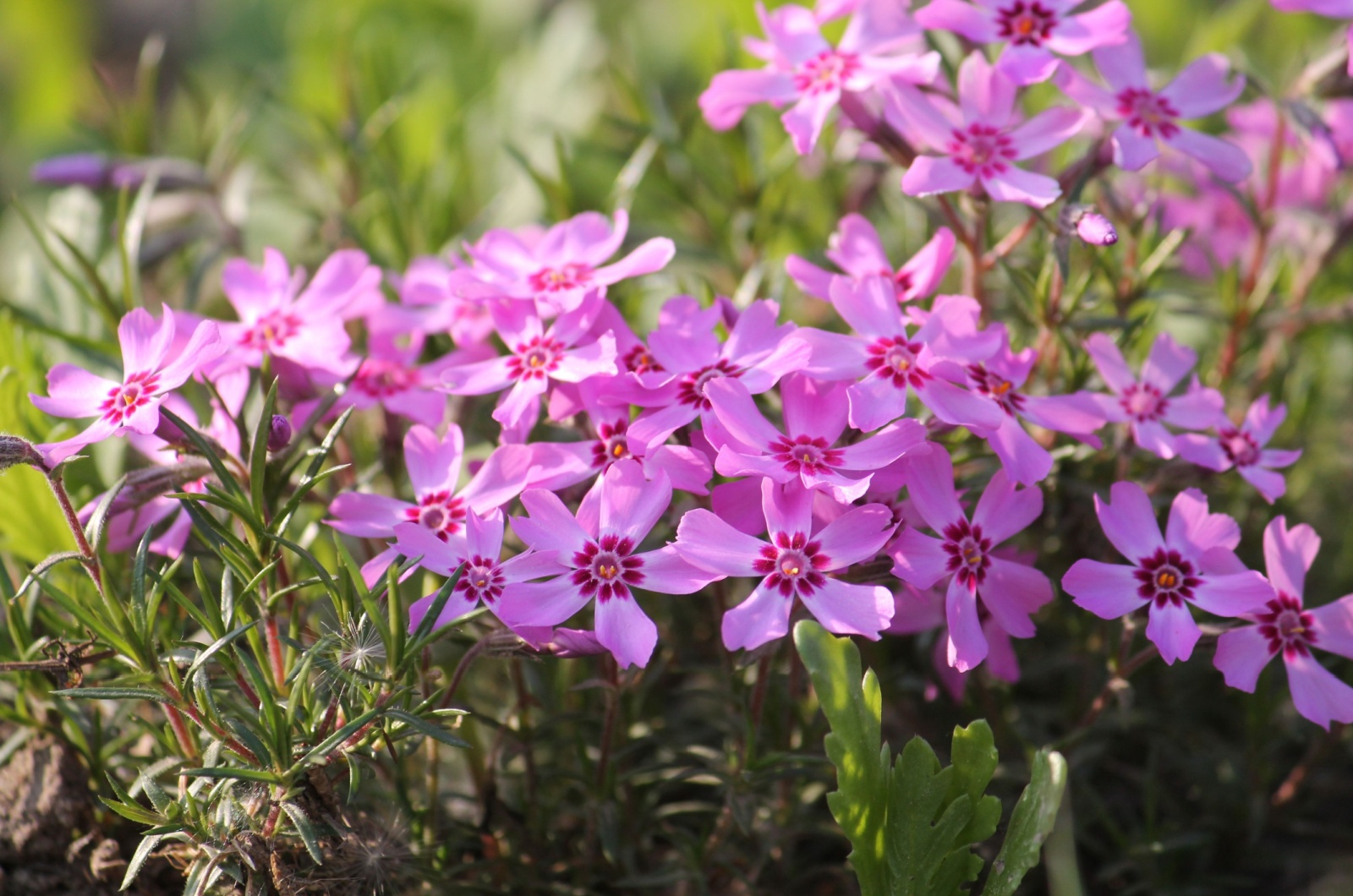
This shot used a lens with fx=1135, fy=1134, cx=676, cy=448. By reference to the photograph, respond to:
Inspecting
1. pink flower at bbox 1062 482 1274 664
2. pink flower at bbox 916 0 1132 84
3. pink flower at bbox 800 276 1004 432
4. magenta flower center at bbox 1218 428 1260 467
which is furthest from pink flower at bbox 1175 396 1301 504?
pink flower at bbox 916 0 1132 84

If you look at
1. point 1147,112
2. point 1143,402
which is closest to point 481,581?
point 1143,402

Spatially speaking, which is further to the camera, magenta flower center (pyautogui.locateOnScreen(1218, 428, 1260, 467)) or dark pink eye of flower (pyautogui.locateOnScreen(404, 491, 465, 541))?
magenta flower center (pyautogui.locateOnScreen(1218, 428, 1260, 467))

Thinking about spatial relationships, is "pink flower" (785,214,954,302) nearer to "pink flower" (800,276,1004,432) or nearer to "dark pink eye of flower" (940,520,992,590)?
"pink flower" (800,276,1004,432)

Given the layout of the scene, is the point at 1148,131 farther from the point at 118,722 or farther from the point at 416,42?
the point at 416,42

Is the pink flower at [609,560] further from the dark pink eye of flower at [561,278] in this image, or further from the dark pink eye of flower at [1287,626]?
the dark pink eye of flower at [1287,626]

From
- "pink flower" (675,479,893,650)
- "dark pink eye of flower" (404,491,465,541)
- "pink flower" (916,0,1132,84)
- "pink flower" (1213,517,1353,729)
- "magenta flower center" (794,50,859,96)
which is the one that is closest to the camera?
"pink flower" (675,479,893,650)

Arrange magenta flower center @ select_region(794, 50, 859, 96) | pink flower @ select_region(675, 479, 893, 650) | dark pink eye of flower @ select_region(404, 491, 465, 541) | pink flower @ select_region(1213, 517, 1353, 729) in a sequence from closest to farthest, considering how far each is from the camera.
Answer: pink flower @ select_region(675, 479, 893, 650) < pink flower @ select_region(1213, 517, 1353, 729) < dark pink eye of flower @ select_region(404, 491, 465, 541) < magenta flower center @ select_region(794, 50, 859, 96)

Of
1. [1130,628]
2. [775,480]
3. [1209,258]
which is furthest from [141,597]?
[1209,258]
